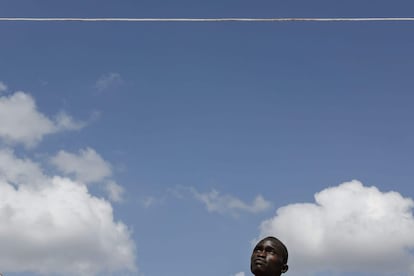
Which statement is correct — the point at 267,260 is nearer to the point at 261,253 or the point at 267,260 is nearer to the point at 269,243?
the point at 261,253

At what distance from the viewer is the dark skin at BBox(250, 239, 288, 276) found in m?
15.2

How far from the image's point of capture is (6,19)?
60.1 feet

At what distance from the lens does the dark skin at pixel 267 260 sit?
49.9 ft

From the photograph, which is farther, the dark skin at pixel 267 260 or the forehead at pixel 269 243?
the forehead at pixel 269 243

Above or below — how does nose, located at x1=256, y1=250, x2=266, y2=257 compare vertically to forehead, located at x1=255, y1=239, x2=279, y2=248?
below

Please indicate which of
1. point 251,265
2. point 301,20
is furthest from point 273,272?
point 301,20

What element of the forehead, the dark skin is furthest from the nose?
the forehead

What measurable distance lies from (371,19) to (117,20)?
4257 mm

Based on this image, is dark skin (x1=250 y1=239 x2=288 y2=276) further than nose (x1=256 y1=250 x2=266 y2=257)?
No

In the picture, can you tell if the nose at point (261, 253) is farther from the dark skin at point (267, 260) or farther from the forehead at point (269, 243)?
the forehead at point (269, 243)

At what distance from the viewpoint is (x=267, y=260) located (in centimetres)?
1526

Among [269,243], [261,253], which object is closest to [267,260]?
[261,253]

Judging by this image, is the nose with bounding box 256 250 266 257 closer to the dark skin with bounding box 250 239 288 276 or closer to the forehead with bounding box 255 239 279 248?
the dark skin with bounding box 250 239 288 276

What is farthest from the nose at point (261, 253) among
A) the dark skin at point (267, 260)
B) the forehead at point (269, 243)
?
the forehead at point (269, 243)
